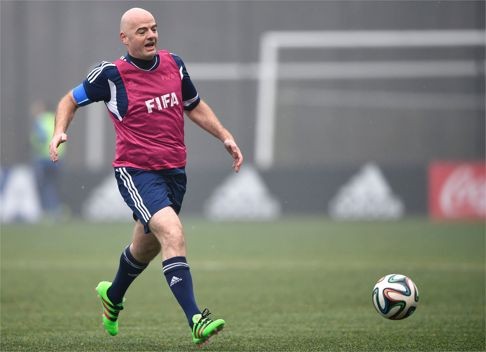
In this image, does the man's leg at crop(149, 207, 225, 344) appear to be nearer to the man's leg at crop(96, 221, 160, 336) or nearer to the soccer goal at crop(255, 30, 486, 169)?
the man's leg at crop(96, 221, 160, 336)

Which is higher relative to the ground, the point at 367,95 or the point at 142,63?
the point at 142,63

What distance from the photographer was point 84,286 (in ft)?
35.3

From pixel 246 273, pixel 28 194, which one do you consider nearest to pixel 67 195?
pixel 28 194

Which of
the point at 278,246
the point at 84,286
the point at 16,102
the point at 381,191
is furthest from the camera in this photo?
the point at 16,102

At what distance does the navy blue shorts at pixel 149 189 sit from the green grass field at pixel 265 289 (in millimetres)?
910

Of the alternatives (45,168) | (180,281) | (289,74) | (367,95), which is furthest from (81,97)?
(289,74)

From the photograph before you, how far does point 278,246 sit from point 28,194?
7552 millimetres

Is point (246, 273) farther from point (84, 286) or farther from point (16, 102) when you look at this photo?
point (16, 102)

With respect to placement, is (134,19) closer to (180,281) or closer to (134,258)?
(134,258)

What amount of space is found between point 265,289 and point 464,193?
10729 mm

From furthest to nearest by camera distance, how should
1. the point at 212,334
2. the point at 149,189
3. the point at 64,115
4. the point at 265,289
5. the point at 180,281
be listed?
the point at 265,289
the point at 64,115
the point at 149,189
the point at 180,281
the point at 212,334

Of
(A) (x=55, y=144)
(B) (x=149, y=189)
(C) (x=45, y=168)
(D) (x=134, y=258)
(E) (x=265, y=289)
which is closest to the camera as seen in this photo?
(A) (x=55, y=144)

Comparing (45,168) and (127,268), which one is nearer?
(127,268)

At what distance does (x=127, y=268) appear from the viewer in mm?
7371
